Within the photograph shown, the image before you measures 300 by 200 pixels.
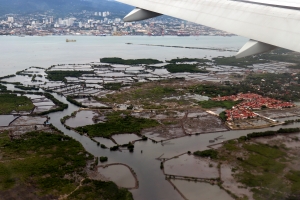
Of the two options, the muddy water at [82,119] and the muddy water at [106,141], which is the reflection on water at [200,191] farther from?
the muddy water at [82,119]

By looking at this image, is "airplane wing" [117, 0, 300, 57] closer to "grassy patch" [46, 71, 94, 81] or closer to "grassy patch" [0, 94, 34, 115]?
"grassy patch" [0, 94, 34, 115]

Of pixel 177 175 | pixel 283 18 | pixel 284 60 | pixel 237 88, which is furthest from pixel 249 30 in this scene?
pixel 284 60

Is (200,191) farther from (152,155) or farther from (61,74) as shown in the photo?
(61,74)

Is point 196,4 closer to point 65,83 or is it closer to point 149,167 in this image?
point 149,167

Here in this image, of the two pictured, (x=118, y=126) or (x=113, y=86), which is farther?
(x=113, y=86)

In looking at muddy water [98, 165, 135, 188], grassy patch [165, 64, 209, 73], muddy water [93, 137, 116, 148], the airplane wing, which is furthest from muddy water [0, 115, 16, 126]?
grassy patch [165, 64, 209, 73]

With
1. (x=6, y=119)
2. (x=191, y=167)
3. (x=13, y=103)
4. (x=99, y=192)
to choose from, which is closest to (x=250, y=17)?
(x=99, y=192)
